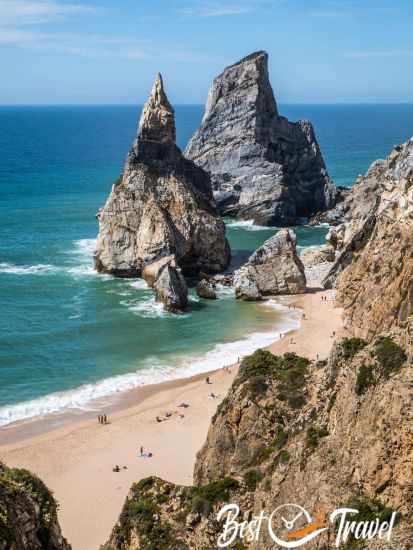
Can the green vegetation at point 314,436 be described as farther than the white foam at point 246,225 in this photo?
No

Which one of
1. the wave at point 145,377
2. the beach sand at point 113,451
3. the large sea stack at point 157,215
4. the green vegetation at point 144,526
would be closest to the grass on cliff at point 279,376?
the green vegetation at point 144,526

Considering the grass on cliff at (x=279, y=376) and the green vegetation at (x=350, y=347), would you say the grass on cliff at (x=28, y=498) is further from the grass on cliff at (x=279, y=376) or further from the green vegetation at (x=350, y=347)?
the green vegetation at (x=350, y=347)

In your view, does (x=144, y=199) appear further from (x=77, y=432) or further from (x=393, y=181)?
(x=77, y=432)

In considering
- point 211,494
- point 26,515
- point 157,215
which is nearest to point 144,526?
point 211,494

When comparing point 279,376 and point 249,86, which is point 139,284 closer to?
point 249,86

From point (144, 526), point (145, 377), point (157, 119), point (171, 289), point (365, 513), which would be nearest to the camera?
point (365, 513)

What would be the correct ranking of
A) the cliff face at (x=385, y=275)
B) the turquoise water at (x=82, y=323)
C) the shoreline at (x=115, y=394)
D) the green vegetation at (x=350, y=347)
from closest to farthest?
the green vegetation at (x=350, y=347)
the shoreline at (x=115, y=394)
the cliff face at (x=385, y=275)
the turquoise water at (x=82, y=323)
